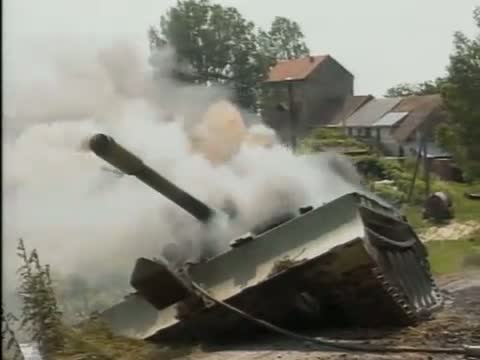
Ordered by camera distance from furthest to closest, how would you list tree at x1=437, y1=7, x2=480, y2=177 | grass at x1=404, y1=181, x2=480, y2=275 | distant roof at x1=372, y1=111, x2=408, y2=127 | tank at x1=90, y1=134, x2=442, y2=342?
1. distant roof at x1=372, y1=111, x2=408, y2=127
2. tree at x1=437, y1=7, x2=480, y2=177
3. grass at x1=404, y1=181, x2=480, y2=275
4. tank at x1=90, y1=134, x2=442, y2=342

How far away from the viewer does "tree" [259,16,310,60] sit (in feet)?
224

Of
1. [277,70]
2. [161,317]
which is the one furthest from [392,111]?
[161,317]

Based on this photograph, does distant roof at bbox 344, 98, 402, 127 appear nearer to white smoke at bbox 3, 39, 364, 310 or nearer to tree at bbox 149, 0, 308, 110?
tree at bbox 149, 0, 308, 110

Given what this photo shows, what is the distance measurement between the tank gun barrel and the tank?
15mm

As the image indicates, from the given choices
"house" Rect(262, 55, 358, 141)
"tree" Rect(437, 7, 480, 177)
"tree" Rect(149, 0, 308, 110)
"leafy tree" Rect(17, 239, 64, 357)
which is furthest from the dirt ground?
"house" Rect(262, 55, 358, 141)

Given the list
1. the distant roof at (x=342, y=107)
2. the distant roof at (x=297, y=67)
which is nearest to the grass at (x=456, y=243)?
the distant roof at (x=342, y=107)

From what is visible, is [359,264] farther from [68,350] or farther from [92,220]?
[92,220]

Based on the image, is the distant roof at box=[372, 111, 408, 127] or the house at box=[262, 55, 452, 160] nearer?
the house at box=[262, 55, 452, 160]

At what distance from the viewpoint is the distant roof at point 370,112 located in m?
62.4

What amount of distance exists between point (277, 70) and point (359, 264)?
54350 millimetres

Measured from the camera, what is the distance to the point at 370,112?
214ft

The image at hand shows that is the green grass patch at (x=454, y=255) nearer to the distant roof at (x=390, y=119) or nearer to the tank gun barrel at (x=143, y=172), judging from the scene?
the tank gun barrel at (x=143, y=172)

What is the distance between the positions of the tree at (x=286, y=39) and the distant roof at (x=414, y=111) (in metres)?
8.80

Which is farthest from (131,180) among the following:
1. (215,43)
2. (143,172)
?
(215,43)
